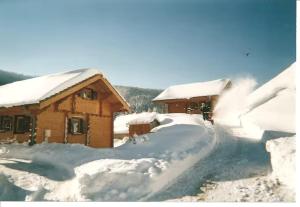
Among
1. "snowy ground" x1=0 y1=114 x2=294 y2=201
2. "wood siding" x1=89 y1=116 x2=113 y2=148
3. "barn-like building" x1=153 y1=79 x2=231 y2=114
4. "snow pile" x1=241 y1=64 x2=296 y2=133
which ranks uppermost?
"barn-like building" x1=153 y1=79 x2=231 y2=114

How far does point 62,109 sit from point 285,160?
1003 cm

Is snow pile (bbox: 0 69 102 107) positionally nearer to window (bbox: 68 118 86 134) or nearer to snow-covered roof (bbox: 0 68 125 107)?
snow-covered roof (bbox: 0 68 125 107)

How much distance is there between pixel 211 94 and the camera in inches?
1049

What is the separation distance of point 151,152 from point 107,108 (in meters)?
7.12

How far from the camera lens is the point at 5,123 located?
15.4m

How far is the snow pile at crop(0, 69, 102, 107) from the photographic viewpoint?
1276 centimetres

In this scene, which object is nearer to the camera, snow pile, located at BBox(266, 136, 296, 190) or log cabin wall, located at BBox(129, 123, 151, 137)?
snow pile, located at BBox(266, 136, 296, 190)

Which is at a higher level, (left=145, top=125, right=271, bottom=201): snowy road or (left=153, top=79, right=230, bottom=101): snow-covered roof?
(left=153, top=79, right=230, bottom=101): snow-covered roof

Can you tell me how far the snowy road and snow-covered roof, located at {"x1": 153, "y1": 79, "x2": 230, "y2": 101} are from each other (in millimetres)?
13944

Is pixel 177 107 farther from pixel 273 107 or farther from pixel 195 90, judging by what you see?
pixel 273 107

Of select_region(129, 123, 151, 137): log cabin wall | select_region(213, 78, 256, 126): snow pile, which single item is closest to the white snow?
select_region(213, 78, 256, 126): snow pile

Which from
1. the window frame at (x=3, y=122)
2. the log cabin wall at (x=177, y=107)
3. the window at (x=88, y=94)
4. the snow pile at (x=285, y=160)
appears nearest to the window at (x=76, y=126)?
the window at (x=88, y=94)

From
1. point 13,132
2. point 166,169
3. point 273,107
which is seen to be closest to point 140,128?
point 13,132

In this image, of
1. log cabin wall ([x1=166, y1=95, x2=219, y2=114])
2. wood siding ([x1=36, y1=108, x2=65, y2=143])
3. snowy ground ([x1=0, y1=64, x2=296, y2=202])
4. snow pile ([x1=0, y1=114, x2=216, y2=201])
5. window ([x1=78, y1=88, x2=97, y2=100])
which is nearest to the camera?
snowy ground ([x1=0, y1=64, x2=296, y2=202])
